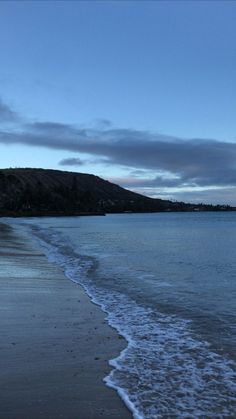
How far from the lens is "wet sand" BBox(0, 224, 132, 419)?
5699 mm

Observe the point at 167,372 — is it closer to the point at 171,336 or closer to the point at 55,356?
the point at 55,356

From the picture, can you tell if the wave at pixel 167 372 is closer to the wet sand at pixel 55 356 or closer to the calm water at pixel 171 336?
the calm water at pixel 171 336

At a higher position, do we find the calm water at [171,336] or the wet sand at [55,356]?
the wet sand at [55,356]

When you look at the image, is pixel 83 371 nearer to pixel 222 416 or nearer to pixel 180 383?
pixel 180 383

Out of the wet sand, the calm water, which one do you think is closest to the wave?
the calm water

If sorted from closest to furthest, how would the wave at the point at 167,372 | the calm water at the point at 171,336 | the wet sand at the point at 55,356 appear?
1. the wet sand at the point at 55,356
2. the wave at the point at 167,372
3. the calm water at the point at 171,336

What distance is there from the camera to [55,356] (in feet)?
25.3

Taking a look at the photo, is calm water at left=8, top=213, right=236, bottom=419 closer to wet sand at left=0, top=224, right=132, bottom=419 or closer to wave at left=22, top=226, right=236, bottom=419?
wave at left=22, top=226, right=236, bottom=419

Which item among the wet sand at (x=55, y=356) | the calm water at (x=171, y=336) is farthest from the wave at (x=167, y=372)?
the wet sand at (x=55, y=356)

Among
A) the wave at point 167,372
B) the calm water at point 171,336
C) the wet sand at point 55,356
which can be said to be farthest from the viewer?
the calm water at point 171,336

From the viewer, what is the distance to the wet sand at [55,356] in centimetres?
570

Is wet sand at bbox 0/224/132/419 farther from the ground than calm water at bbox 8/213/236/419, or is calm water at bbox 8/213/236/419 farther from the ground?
wet sand at bbox 0/224/132/419

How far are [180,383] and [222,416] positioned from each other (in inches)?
48.4

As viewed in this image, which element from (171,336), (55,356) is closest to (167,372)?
(55,356)
